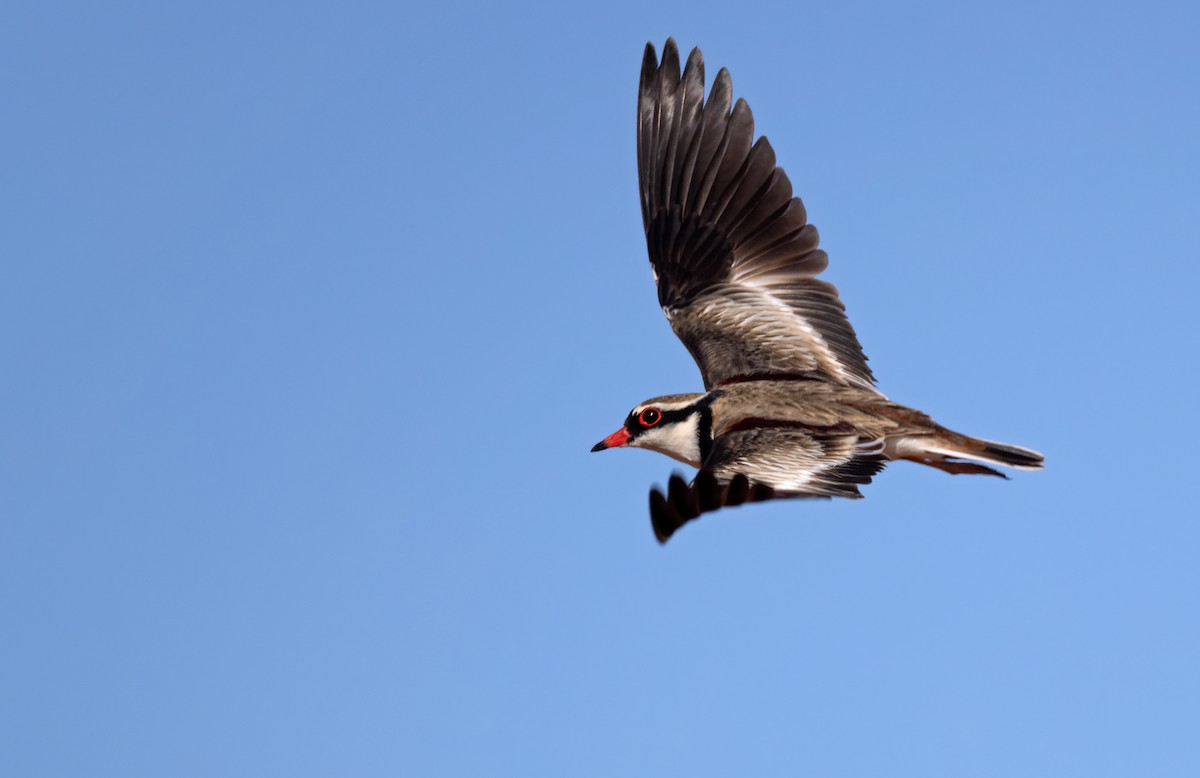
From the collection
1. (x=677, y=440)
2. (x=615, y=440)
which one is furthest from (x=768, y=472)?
(x=615, y=440)

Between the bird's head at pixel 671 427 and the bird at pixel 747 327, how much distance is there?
12 millimetres

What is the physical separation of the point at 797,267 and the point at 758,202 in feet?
2.40

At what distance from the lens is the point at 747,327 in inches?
466

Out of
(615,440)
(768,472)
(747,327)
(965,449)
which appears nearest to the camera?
(768,472)

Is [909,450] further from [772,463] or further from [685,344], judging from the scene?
[685,344]

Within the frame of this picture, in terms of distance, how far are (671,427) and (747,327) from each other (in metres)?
1.52

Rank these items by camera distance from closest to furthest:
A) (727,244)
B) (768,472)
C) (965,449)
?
(768,472)
(965,449)
(727,244)

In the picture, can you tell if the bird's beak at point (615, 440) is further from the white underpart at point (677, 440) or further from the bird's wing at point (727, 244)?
the bird's wing at point (727, 244)

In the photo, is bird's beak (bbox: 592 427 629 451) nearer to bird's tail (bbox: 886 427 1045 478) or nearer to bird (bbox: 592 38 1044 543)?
bird (bbox: 592 38 1044 543)

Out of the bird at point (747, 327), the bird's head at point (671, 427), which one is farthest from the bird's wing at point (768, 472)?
the bird's head at point (671, 427)

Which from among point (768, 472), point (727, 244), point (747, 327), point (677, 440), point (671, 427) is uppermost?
point (727, 244)

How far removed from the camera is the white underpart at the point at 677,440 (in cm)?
1068

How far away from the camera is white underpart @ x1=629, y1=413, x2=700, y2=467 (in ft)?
35.0

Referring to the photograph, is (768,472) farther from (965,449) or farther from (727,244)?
(727,244)
